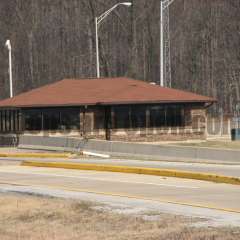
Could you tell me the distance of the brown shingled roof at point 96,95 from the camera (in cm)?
4450

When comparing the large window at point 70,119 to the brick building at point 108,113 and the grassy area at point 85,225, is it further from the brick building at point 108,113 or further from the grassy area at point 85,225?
the grassy area at point 85,225

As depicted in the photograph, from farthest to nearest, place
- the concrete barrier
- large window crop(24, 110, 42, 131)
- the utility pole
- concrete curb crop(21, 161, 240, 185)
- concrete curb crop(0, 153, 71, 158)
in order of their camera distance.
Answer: the utility pole
large window crop(24, 110, 42, 131)
concrete curb crop(0, 153, 71, 158)
the concrete barrier
concrete curb crop(21, 161, 240, 185)

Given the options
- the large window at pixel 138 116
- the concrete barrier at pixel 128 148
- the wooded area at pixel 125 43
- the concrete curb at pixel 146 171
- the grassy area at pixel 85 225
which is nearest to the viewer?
the grassy area at pixel 85 225

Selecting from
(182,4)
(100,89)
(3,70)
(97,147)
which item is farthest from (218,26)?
(97,147)

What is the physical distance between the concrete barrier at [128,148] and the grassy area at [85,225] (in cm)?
1495

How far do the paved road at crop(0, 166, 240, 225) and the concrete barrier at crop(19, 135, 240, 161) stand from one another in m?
6.04

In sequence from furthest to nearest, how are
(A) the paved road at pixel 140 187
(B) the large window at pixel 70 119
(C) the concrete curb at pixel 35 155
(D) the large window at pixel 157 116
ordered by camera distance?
(D) the large window at pixel 157 116 < (B) the large window at pixel 70 119 < (C) the concrete curb at pixel 35 155 < (A) the paved road at pixel 140 187

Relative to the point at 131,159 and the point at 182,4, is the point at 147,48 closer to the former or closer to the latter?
the point at 182,4

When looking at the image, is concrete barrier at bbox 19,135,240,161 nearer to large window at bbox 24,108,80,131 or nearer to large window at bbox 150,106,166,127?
large window at bbox 24,108,80,131

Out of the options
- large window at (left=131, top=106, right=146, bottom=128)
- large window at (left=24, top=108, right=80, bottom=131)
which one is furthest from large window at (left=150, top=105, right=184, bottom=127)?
large window at (left=24, top=108, right=80, bottom=131)

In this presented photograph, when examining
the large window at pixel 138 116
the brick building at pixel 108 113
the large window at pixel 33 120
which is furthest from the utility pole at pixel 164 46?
the large window at pixel 33 120

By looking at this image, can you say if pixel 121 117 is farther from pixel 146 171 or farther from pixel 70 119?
pixel 146 171

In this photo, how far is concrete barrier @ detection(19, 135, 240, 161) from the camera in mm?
29395

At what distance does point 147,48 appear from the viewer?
3578 inches
